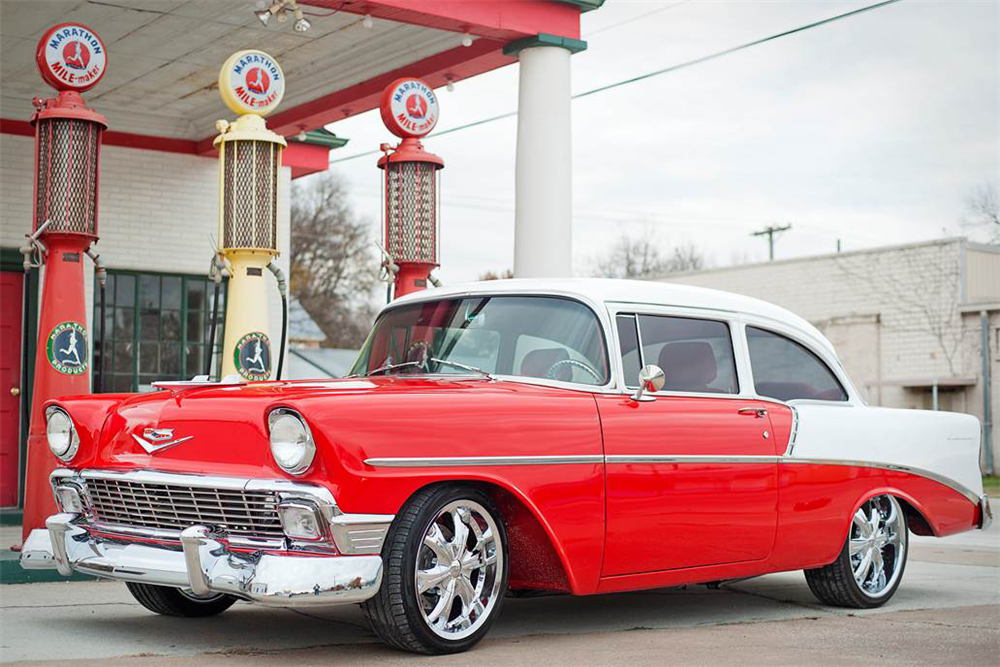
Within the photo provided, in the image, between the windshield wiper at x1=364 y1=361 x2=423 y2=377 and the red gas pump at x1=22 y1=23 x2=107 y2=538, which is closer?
the windshield wiper at x1=364 y1=361 x2=423 y2=377

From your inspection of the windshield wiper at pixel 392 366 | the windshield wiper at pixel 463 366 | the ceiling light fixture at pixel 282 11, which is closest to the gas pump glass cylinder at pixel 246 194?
the ceiling light fixture at pixel 282 11

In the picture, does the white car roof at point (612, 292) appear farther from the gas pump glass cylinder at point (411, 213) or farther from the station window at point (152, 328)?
the station window at point (152, 328)

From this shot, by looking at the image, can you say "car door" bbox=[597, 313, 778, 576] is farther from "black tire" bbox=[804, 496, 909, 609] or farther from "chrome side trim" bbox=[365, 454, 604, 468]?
"black tire" bbox=[804, 496, 909, 609]

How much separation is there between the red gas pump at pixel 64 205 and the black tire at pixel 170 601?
273 centimetres

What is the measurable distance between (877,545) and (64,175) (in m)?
5.61

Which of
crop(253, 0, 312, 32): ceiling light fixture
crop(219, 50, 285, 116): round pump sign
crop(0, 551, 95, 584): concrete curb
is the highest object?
crop(253, 0, 312, 32): ceiling light fixture

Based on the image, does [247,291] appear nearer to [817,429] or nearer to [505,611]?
[505,611]

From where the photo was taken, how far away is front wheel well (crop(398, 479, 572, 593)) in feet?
17.5

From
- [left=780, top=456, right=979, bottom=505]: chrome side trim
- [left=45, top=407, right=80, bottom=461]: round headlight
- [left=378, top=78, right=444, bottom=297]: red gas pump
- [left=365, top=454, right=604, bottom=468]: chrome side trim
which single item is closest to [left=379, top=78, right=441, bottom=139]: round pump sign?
[left=378, top=78, right=444, bottom=297]: red gas pump

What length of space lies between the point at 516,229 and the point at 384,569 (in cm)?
614

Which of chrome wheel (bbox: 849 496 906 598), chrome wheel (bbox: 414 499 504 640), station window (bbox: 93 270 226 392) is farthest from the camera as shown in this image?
station window (bbox: 93 270 226 392)

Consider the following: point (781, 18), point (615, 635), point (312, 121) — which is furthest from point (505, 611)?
point (781, 18)

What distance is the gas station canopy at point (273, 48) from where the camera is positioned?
32.9 feet

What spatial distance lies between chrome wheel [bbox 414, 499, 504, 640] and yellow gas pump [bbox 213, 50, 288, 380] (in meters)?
4.04
